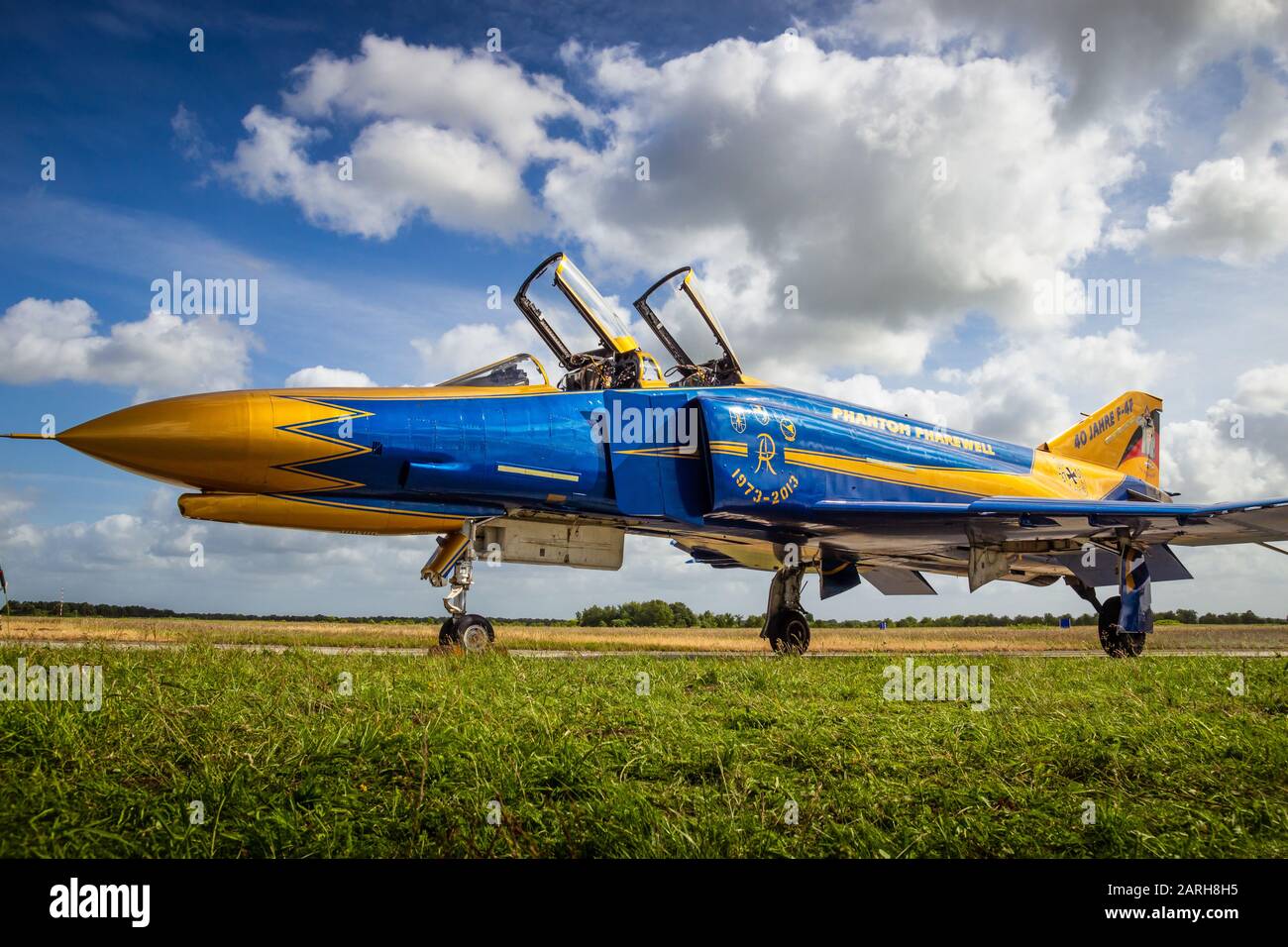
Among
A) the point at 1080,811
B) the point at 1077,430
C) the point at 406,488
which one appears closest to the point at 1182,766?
the point at 1080,811

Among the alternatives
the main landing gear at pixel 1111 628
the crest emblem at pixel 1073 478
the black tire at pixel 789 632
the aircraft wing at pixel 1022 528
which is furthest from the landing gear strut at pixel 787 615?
the crest emblem at pixel 1073 478

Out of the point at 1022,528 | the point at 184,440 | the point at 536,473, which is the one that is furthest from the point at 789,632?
the point at 184,440

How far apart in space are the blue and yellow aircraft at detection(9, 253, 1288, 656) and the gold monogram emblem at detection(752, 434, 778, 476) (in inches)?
1.4

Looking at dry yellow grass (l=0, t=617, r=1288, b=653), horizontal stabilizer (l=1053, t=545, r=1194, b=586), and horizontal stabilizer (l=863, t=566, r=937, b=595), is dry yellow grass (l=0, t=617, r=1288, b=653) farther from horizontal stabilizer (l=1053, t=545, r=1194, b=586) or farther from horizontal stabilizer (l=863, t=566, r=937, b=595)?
horizontal stabilizer (l=1053, t=545, r=1194, b=586)

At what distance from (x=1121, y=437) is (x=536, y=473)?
17.3 metres

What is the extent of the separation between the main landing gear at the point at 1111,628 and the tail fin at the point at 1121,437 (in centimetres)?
401

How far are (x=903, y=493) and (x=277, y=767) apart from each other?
1243 cm

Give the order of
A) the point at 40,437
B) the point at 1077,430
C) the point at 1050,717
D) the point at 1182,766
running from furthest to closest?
1. the point at 1077,430
2. the point at 40,437
3. the point at 1050,717
4. the point at 1182,766

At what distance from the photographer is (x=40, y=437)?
842 centimetres

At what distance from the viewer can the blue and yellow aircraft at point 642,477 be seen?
9539 mm

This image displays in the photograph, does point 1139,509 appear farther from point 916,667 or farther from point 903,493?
point 916,667

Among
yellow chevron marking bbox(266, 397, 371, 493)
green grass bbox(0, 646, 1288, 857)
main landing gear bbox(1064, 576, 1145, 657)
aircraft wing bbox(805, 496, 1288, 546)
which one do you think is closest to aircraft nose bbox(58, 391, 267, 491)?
yellow chevron marking bbox(266, 397, 371, 493)

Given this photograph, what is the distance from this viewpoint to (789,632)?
1465cm

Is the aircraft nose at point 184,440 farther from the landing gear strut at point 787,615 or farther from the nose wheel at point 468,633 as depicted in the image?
the landing gear strut at point 787,615
